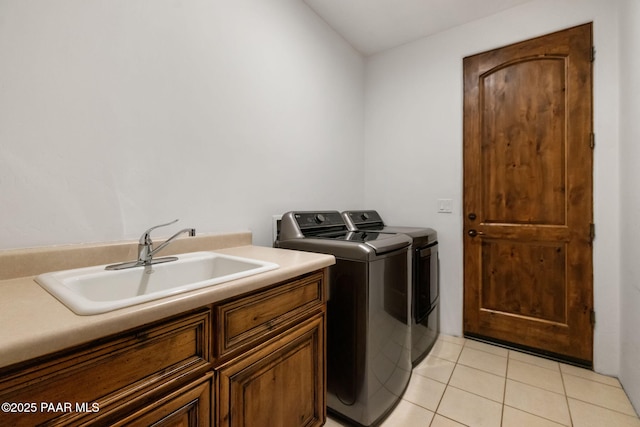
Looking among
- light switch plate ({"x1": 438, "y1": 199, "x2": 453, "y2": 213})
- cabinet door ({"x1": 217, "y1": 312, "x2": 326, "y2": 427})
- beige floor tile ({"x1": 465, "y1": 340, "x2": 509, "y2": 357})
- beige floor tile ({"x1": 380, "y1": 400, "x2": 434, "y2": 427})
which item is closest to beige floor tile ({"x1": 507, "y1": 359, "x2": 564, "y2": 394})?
beige floor tile ({"x1": 465, "y1": 340, "x2": 509, "y2": 357})

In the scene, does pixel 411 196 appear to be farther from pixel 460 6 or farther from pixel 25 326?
pixel 25 326

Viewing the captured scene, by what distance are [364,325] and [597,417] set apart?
4.38 feet

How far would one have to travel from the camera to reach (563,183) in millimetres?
1963

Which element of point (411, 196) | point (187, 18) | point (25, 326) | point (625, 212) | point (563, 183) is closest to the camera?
point (25, 326)

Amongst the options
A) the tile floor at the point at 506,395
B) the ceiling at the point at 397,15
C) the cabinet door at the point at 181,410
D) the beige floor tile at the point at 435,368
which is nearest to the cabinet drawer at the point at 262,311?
the cabinet door at the point at 181,410

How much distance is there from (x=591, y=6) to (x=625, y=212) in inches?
53.8

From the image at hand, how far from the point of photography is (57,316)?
0.59 meters

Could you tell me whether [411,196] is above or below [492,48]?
below

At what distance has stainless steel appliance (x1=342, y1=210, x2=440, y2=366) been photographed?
6.32 feet

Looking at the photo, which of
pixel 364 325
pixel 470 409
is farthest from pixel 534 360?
pixel 364 325

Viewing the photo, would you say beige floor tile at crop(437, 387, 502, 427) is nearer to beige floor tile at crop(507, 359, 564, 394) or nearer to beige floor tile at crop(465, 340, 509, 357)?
beige floor tile at crop(507, 359, 564, 394)

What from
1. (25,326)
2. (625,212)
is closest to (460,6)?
(625,212)

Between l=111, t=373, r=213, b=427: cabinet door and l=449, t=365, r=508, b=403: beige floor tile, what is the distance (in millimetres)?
1577

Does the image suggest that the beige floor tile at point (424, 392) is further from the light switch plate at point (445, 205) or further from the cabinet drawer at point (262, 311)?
the light switch plate at point (445, 205)
